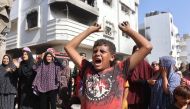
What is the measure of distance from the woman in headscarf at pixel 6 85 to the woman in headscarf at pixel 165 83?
329 centimetres

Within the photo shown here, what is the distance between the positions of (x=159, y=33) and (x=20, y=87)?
148 feet

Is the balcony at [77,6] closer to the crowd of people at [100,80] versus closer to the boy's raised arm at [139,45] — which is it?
the crowd of people at [100,80]

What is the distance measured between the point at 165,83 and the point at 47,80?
3.33 meters

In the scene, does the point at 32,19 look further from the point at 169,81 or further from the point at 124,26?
the point at 124,26

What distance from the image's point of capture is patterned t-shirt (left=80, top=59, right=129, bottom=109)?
2.68 metres

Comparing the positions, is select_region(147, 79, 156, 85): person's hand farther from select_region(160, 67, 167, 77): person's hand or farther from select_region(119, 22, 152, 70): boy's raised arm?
select_region(119, 22, 152, 70): boy's raised arm

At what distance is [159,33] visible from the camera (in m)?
50.6

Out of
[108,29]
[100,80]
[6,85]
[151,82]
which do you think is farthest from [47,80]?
[108,29]

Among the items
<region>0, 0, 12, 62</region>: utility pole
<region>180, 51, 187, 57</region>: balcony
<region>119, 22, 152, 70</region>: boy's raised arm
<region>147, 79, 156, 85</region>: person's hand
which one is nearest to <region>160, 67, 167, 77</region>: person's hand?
<region>147, 79, 156, 85</region>: person's hand

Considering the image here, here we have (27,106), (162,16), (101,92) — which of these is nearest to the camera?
(101,92)

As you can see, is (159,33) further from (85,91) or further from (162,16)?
(85,91)

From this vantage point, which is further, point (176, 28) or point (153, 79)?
point (176, 28)

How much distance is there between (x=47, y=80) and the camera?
7289mm

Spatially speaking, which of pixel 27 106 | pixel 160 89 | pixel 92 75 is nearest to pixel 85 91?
pixel 92 75
